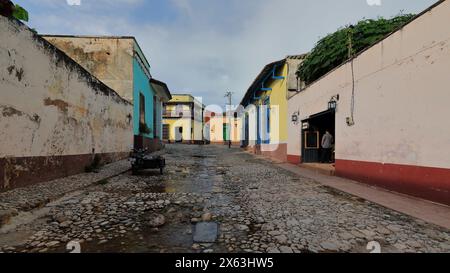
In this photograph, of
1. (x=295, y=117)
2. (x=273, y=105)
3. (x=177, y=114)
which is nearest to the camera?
(x=295, y=117)

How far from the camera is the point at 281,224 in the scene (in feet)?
11.2

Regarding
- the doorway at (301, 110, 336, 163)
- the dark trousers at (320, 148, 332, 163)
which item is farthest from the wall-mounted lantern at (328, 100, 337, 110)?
the dark trousers at (320, 148, 332, 163)

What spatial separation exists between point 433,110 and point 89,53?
14.3 metres

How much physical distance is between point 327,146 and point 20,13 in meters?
10.2

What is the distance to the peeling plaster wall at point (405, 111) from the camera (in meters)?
4.34

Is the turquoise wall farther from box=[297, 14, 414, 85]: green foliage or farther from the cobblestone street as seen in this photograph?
box=[297, 14, 414, 85]: green foliage

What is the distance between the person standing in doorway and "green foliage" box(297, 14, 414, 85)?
2.67 metres

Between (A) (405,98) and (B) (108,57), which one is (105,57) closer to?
(B) (108,57)

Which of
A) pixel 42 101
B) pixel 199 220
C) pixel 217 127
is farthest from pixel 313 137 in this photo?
pixel 217 127

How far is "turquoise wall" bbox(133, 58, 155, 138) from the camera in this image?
14.0 m

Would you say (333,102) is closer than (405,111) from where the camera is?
No

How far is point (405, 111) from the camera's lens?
16.8 ft

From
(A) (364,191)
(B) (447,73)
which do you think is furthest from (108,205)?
(B) (447,73)
